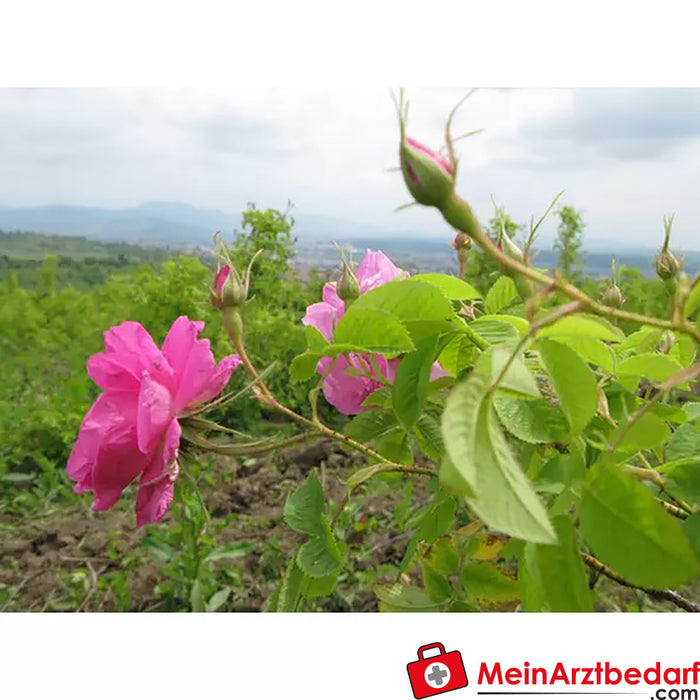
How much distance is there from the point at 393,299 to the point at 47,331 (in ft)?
7.28

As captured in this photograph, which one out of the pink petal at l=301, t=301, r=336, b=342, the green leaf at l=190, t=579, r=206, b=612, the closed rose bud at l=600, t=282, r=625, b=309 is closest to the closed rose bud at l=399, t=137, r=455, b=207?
the pink petal at l=301, t=301, r=336, b=342

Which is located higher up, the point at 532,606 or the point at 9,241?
the point at 9,241

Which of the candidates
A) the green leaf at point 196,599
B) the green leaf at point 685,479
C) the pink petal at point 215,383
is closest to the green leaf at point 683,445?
the green leaf at point 685,479

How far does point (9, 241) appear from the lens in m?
3.31

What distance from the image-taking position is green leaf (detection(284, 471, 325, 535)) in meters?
0.40

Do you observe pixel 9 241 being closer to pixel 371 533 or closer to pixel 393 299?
pixel 371 533

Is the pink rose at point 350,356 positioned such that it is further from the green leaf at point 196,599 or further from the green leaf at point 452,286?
the green leaf at point 196,599

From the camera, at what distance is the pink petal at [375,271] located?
408 millimetres

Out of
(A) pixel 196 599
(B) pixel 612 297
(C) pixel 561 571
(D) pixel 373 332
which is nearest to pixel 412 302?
(D) pixel 373 332

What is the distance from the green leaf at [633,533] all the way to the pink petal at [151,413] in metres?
0.20

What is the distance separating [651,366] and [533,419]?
0.07 m

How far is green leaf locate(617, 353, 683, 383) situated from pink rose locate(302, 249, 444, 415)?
12 cm

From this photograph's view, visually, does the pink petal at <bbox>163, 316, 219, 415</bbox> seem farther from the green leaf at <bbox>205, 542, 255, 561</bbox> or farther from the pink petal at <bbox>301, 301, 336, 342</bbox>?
the green leaf at <bbox>205, 542, 255, 561</bbox>

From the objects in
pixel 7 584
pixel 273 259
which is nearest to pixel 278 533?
pixel 7 584
